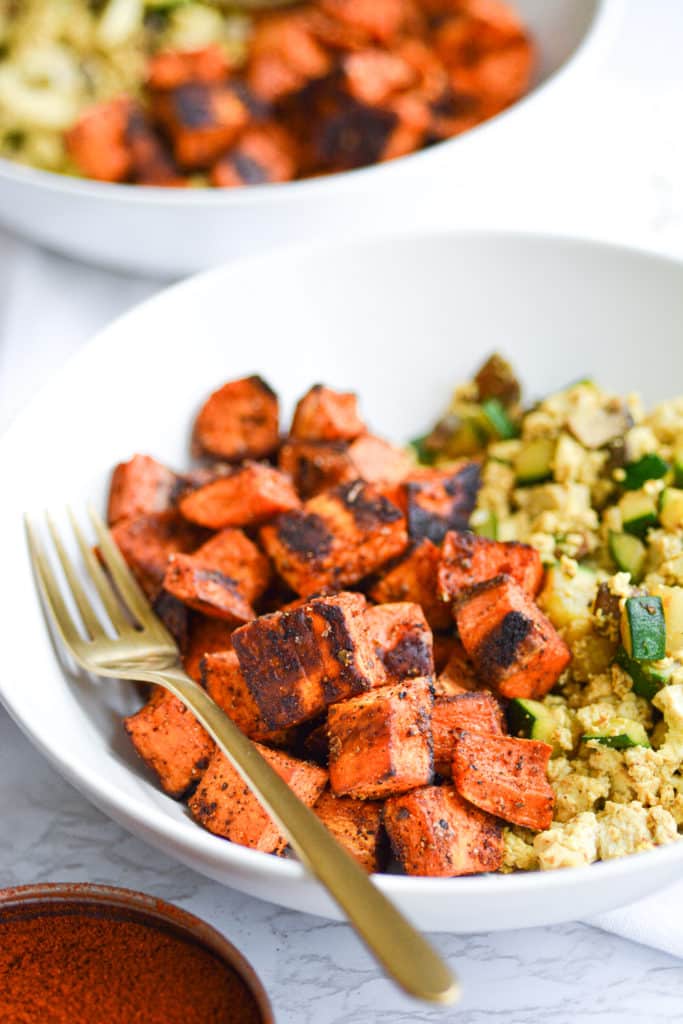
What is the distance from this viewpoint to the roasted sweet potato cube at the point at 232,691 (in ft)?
5.14

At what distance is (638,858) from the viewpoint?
4.11 feet

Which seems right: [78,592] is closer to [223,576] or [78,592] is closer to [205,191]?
[223,576]

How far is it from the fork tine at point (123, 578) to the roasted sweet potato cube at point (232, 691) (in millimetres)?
183

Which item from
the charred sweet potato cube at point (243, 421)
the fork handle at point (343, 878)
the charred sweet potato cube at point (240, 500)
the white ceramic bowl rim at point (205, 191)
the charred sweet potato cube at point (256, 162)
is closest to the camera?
the fork handle at point (343, 878)

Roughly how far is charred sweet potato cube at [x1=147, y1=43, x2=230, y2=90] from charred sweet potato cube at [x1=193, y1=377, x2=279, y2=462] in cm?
103

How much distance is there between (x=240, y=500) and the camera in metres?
1.82

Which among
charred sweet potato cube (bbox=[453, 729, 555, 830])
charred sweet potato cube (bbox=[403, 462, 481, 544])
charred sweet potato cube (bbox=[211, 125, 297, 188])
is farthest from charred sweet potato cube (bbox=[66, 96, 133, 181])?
charred sweet potato cube (bbox=[453, 729, 555, 830])

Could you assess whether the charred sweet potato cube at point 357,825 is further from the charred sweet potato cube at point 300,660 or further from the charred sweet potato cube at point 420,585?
the charred sweet potato cube at point 420,585

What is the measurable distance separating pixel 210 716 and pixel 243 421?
0.70 m

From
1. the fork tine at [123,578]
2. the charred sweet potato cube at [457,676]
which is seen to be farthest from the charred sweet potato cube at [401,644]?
the fork tine at [123,578]

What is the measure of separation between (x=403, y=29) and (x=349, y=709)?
214 cm

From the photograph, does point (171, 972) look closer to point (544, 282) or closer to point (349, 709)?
point (349, 709)

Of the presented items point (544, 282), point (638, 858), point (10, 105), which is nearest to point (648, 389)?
point (544, 282)

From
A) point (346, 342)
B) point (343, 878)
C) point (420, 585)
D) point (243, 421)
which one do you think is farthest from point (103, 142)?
point (343, 878)
